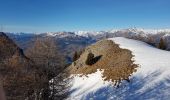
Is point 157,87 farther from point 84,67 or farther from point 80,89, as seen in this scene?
point 84,67

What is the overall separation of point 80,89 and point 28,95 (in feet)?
39.1

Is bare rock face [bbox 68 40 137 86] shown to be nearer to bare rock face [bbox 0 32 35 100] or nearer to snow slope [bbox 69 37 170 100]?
snow slope [bbox 69 37 170 100]

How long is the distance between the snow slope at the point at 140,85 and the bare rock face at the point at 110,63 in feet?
3.09

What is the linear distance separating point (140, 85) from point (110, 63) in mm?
10338

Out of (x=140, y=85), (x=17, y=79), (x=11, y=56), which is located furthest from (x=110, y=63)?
(x=17, y=79)

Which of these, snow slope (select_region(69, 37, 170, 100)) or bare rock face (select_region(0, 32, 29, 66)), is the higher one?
bare rock face (select_region(0, 32, 29, 66))

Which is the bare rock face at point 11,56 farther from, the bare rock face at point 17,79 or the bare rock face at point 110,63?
the bare rock face at point 110,63

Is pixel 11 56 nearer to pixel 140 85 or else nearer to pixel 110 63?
pixel 110 63

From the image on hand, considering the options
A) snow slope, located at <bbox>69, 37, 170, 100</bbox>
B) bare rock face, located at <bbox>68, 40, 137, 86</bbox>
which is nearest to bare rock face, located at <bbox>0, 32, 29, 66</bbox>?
snow slope, located at <bbox>69, 37, 170, 100</bbox>

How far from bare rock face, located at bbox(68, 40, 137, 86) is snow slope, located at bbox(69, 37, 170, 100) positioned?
3.09ft

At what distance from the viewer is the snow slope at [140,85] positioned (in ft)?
109

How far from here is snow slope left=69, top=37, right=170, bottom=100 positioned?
109 feet

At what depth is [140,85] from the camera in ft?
116

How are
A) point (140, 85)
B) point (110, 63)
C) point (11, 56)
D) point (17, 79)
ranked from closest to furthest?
point (17, 79), point (140, 85), point (11, 56), point (110, 63)
